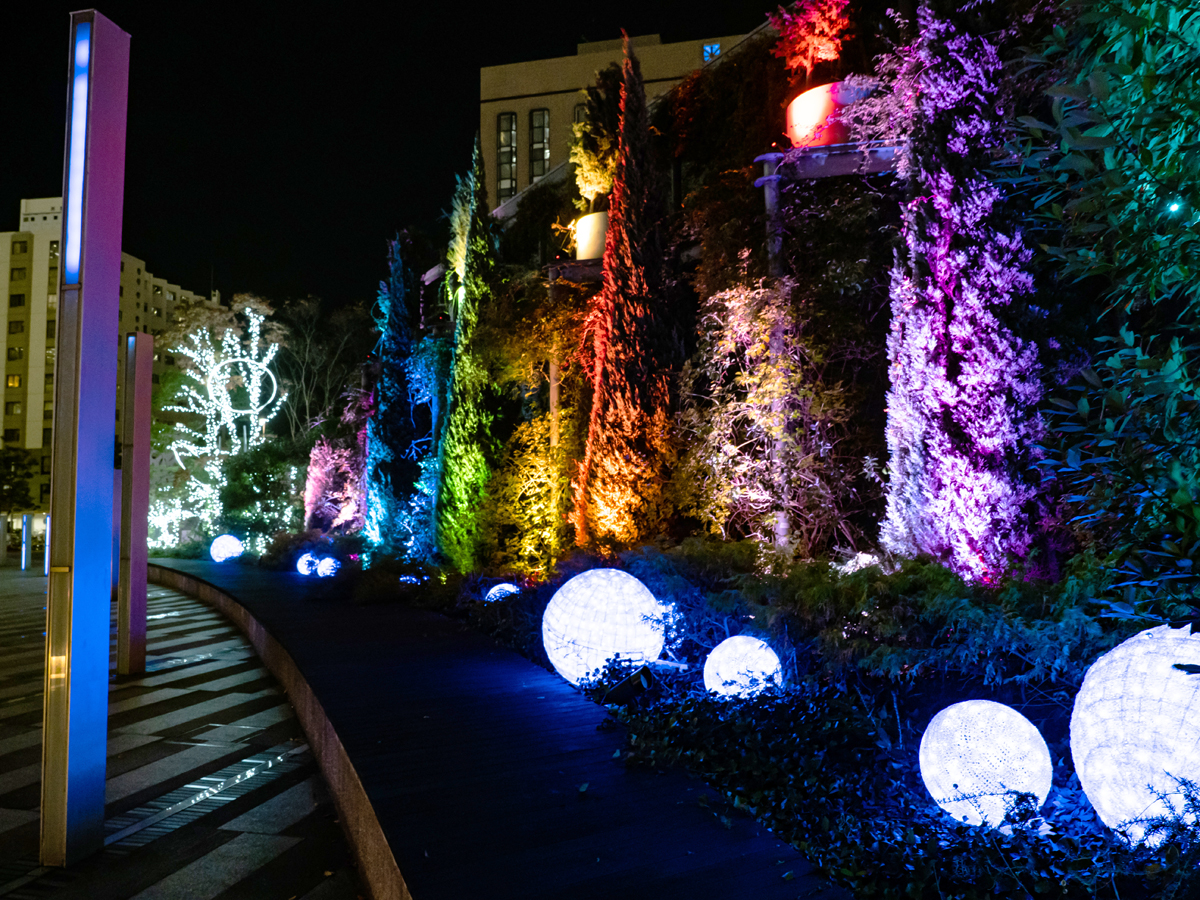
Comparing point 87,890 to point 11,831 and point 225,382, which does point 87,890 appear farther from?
point 225,382

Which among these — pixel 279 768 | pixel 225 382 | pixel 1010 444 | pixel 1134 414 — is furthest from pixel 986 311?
pixel 225 382

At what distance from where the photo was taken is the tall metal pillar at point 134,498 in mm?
7312

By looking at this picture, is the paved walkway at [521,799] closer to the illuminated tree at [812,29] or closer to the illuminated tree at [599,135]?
the illuminated tree at [812,29]

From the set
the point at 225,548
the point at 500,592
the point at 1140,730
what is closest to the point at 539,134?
the point at 225,548

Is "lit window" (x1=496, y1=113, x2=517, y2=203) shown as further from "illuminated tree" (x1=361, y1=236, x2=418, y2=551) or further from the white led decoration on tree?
"illuminated tree" (x1=361, y1=236, x2=418, y2=551)

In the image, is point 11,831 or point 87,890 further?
point 11,831

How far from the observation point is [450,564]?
13.1 meters

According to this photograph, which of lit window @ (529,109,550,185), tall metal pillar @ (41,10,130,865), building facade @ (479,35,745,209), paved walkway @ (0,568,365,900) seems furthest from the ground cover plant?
lit window @ (529,109,550,185)

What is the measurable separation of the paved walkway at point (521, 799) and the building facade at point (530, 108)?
32.0m

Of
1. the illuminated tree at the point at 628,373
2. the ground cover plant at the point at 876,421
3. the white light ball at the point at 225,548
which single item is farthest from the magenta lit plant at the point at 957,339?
the white light ball at the point at 225,548

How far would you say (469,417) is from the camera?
42.1 feet

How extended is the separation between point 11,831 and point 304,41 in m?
11.6

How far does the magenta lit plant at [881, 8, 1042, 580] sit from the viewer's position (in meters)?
5.85

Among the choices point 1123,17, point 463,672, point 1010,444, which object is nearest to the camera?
point 1123,17
